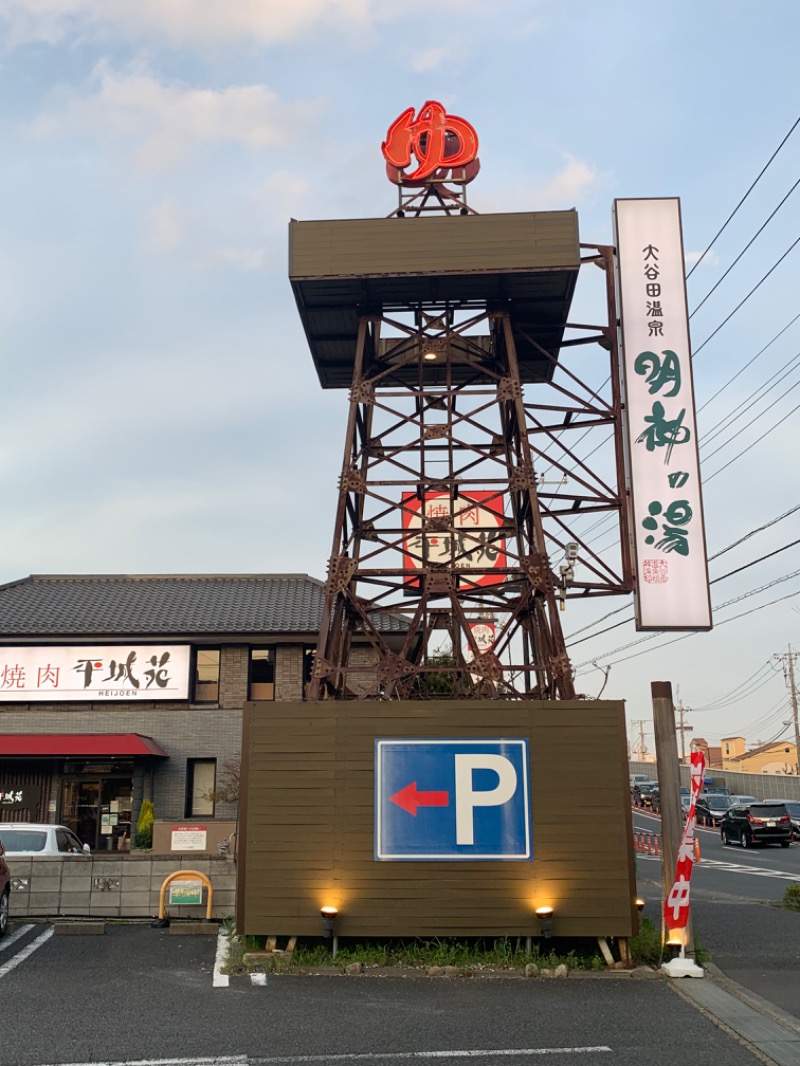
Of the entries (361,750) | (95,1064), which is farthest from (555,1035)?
(361,750)

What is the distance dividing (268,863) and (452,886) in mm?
2497

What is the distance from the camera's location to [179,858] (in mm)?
16016

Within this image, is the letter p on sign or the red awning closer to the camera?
the letter p on sign

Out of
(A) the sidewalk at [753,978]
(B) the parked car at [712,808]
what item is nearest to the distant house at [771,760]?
(B) the parked car at [712,808]

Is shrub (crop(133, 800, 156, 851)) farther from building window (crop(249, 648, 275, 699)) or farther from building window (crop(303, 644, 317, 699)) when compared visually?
building window (crop(303, 644, 317, 699))

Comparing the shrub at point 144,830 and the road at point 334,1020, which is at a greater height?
the shrub at point 144,830

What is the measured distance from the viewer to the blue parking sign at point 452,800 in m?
13.3

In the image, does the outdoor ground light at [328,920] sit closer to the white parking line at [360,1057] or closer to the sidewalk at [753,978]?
the white parking line at [360,1057]

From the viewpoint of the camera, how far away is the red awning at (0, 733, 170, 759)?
998 inches

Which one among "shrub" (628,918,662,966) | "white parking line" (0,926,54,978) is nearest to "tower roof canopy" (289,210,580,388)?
"shrub" (628,918,662,966)

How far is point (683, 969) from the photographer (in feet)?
39.8

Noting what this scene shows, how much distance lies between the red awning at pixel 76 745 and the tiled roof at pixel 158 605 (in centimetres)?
292

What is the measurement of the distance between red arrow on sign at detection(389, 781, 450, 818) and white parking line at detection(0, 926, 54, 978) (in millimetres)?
5200

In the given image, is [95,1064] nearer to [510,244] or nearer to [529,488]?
[529,488]
